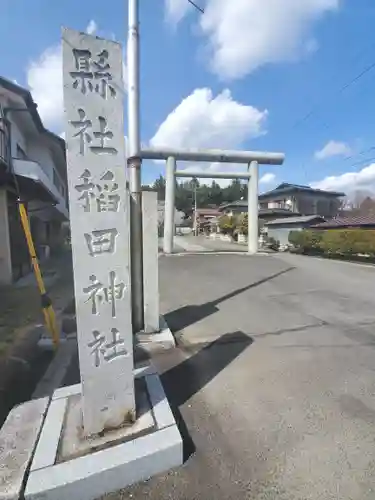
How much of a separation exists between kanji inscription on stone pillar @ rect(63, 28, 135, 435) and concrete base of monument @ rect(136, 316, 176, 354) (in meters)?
1.76

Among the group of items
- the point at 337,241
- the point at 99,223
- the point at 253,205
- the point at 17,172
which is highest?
the point at 17,172

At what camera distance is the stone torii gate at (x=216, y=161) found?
1422 cm

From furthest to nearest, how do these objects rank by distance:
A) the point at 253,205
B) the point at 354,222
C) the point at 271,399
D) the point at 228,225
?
the point at 228,225, the point at 354,222, the point at 253,205, the point at 271,399

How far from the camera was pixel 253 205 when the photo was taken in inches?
631

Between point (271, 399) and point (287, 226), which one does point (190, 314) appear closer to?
point (271, 399)

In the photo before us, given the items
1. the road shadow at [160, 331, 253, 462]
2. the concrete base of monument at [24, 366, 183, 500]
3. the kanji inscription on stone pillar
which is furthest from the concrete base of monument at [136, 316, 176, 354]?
the kanji inscription on stone pillar

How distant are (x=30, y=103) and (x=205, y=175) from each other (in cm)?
915

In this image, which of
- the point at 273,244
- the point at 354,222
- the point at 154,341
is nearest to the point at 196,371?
the point at 154,341

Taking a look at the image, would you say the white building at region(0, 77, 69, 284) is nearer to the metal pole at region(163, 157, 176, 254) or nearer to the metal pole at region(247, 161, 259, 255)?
the metal pole at region(163, 157, 176, 254)

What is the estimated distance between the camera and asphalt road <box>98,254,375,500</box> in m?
1.89

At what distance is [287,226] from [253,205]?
253 inches

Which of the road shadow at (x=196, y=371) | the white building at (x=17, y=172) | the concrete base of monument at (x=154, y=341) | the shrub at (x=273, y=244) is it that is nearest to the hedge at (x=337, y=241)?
the shrub at (x=273, y=244)

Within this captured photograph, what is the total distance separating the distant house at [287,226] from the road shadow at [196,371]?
56.7 feet

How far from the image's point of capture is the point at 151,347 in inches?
156
